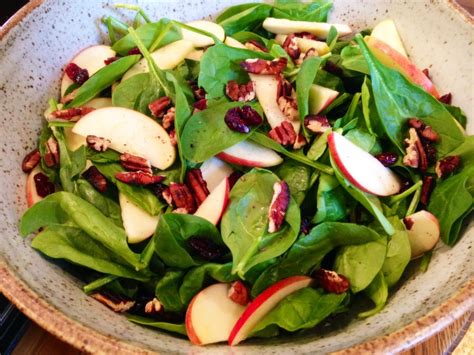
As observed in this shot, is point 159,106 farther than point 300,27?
No

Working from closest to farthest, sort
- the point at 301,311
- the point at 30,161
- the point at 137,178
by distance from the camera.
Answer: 1. the point at 301,311
2. the point at 137,178
3. the point at 30,161

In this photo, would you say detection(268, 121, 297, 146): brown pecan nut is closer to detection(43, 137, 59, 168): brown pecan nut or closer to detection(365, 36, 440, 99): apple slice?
detection(365, 36, 440, 99): apple slice

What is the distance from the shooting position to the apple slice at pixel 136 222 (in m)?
0.83

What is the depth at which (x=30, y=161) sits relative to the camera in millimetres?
962

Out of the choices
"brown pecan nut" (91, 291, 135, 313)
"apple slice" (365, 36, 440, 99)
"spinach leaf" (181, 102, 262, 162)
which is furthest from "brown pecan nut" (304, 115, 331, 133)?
"brown pecan nut" (91, 291, 135, 313)

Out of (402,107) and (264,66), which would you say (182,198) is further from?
(402,107)

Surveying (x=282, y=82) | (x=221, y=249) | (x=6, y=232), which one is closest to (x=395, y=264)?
(x=221, y=249)

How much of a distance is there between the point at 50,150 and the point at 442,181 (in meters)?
0.74

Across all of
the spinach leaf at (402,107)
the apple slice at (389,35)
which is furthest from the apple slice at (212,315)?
the apple slice at (389,35)

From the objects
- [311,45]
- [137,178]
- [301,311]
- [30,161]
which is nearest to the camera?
[301,311]

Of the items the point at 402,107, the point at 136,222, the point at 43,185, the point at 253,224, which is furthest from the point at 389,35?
the point at 43,185

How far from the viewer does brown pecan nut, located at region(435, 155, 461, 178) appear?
87 centimetres

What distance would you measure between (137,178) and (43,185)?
209mm

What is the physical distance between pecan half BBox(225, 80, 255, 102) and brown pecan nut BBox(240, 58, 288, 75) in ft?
0.08
